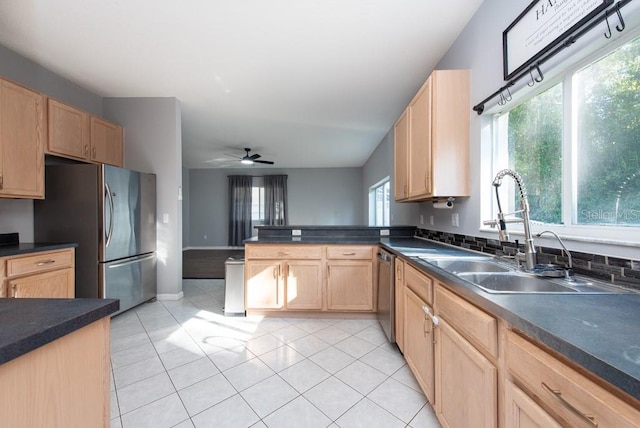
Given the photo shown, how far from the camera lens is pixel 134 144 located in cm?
323

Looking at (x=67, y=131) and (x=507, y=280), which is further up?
(x=67, y=131)

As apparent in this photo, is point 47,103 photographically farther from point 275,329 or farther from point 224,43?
point 275,329

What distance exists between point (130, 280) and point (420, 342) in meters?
2.96

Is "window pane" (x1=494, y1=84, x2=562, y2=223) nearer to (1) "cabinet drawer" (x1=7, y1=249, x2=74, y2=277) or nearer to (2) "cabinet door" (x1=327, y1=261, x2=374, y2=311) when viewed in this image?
(2) "cabinet door" (x1=327, y1=261, x2=374, y2=311)

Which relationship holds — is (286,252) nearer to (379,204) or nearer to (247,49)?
(247,49)

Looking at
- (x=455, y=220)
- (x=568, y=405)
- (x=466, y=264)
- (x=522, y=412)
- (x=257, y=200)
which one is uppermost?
(x=257, y=200)

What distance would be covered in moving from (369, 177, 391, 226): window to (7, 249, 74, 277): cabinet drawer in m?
4.66

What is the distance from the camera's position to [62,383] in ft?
2.04

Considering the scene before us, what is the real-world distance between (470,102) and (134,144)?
12.2 feet

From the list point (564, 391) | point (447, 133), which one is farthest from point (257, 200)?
point (564, 391)

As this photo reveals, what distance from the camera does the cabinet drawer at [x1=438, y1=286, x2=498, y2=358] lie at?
857 millimetres

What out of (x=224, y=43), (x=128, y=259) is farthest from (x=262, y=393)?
(x=224, y=43)

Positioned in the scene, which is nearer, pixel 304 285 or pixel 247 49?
pixel 247 49

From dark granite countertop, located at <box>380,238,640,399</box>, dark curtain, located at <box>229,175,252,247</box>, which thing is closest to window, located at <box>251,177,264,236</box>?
dark curtain, located at <box>229,175,252,247</box>
